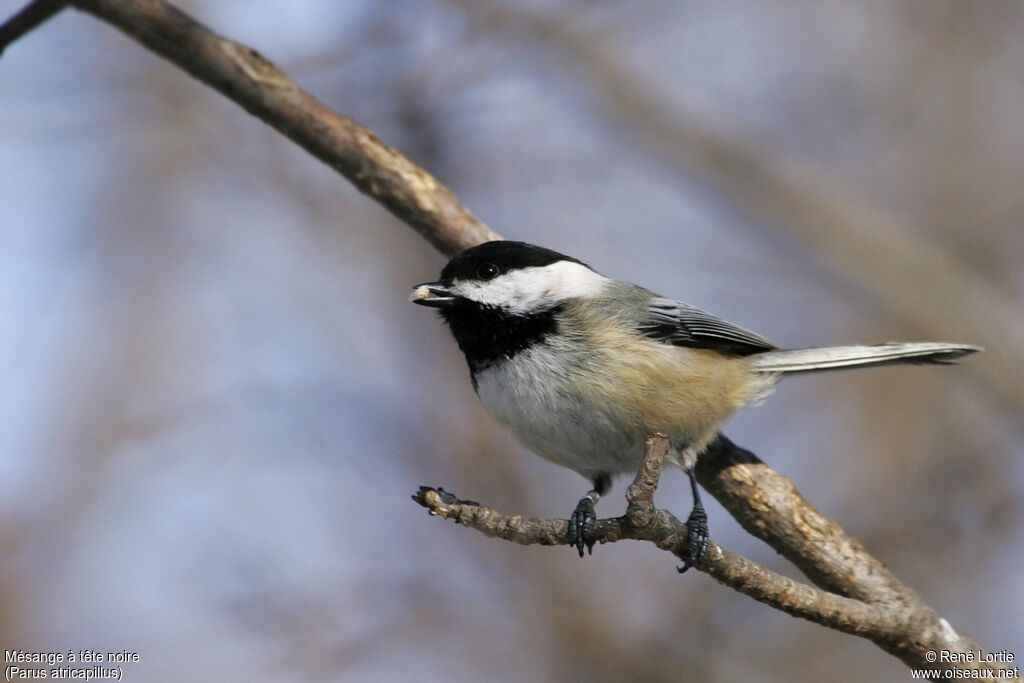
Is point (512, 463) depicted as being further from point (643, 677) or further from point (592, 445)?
point (592, 445)

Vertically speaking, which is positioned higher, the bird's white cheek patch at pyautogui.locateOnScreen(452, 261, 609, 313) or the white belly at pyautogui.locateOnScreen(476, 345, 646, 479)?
the bird's white cheek patch at pyautogui.locateOnScreen(452, 261, 609, 313)

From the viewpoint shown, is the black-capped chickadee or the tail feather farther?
the tail feather

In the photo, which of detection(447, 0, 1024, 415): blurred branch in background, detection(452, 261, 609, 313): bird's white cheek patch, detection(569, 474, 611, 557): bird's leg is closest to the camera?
detection(569, 474, 611, 557): bird's leg

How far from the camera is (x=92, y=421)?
5.66 metres

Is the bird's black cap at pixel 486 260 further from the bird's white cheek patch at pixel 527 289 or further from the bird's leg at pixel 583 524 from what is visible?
the bird's leg at pixel 583 524

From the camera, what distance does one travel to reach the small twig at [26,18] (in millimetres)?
3578

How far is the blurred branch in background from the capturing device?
4641mm

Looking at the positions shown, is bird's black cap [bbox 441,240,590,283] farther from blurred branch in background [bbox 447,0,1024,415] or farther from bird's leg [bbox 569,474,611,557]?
blurred branch in background [bbox 447,0,1024,415]

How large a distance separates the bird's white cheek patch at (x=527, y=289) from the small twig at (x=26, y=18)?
1.93 m

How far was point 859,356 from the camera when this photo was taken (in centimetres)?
359

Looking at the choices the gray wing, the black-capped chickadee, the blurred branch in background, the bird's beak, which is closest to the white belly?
the black-capped chickadee

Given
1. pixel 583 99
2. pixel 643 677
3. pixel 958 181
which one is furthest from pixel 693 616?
pixel 958 181

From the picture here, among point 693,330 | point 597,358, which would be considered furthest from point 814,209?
point 597,358

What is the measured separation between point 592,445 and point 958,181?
4.64 metres
